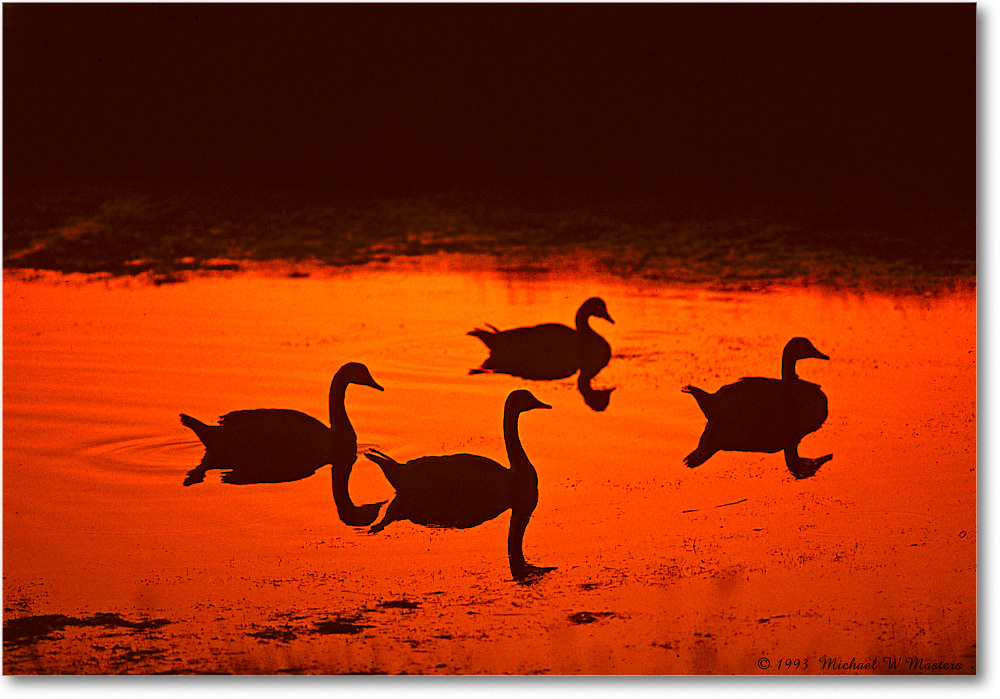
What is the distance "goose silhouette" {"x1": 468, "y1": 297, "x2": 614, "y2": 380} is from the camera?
5.98 ft

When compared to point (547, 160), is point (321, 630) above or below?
below

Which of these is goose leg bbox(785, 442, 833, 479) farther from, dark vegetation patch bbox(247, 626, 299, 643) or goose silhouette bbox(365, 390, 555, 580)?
dark vegetation patch bbox(247, 626, 299, 643)

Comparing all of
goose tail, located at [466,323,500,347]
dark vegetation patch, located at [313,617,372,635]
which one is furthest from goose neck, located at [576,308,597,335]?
dark vegetation patch, located at [313,617,372,635]

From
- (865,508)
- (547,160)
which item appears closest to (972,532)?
(865,508)

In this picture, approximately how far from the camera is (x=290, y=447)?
1.82 metres

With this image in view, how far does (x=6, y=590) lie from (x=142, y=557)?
10.4 inches

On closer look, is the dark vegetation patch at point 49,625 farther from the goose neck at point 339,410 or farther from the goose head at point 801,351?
the goose head at point 801,351

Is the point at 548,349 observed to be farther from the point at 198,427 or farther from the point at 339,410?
the point at 198,427

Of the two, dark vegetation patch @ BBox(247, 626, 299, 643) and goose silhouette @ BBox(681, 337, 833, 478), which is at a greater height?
goose silhouette @ BBox(681, 337, 833, 478)

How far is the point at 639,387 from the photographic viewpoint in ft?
6.03

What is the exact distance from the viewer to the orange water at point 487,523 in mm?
1812

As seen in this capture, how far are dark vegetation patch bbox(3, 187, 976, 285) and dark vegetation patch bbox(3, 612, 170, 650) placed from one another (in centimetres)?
63

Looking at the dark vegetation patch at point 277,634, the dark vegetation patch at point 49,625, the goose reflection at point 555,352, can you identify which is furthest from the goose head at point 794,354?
the dark vegetation patch at point 49,625

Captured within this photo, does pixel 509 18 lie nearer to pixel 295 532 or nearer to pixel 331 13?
pixel 331 13
